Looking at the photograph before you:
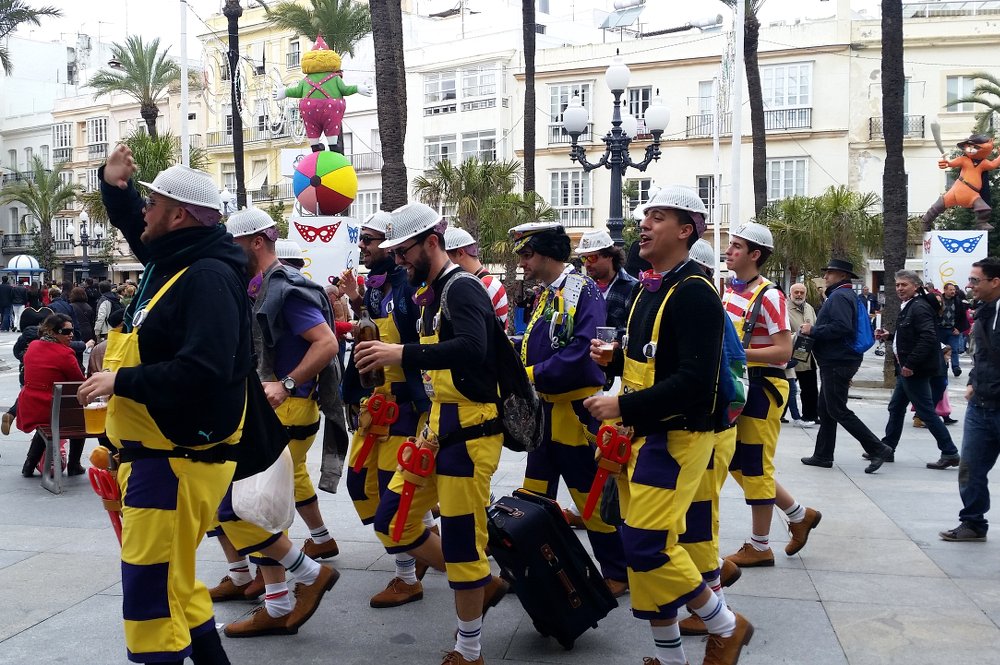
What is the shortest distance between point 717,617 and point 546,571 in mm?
829

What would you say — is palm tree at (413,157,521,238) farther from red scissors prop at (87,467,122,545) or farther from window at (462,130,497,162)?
red scissors prop at (87,467,122,545)

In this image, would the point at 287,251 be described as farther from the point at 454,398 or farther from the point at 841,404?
the point at 841,404

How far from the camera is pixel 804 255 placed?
2498 cm

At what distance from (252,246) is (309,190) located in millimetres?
7157

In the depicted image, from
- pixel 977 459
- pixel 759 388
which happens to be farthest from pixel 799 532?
pixel 977 459

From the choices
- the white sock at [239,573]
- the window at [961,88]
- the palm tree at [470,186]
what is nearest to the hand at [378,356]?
the white sock at [239,573]

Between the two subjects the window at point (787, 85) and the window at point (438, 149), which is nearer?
the window at point (787, 85)

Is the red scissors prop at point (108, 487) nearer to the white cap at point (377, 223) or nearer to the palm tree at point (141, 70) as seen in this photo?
the white cap at point (377, 223)

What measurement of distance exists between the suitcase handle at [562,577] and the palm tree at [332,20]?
89.2ft

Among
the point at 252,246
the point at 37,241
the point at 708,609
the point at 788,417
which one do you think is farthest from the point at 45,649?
the point at 37,241

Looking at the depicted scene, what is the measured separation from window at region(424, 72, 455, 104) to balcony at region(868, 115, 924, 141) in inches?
717

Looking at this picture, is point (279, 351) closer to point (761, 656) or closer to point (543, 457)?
point (543, 457)

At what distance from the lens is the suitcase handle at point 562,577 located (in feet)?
15.1

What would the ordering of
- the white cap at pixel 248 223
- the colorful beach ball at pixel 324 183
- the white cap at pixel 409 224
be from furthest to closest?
1. the colorful beach ball at pixel 324 183
2. the white cap at pixel 248 223
3. the white cap at pixel 409 224
